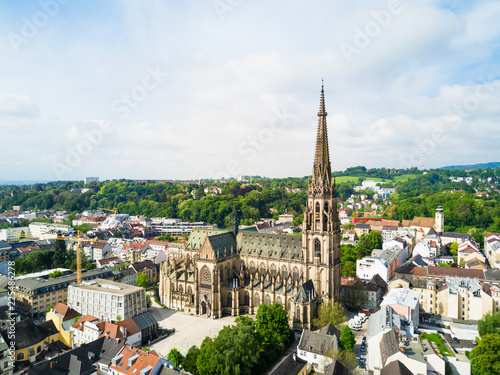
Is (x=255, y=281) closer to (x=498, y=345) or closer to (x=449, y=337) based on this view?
(x=449, y=337)

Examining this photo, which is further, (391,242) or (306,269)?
(391,242)

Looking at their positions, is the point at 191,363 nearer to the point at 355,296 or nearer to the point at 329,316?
the point at 329,316

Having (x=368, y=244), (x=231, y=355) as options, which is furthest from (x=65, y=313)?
(x=368, y=244)

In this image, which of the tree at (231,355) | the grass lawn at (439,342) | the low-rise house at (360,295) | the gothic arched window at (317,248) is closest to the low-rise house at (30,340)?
the tree at (231,355)

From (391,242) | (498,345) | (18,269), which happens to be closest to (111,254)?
(18,269)

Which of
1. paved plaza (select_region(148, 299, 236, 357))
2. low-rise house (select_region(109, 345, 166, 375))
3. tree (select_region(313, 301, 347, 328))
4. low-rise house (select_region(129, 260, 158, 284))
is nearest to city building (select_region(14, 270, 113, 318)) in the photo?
low-rise house (select_region(129, 260, 158, 284))

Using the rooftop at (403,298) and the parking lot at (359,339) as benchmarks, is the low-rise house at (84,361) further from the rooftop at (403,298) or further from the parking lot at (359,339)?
the rooftop at (403,298)
